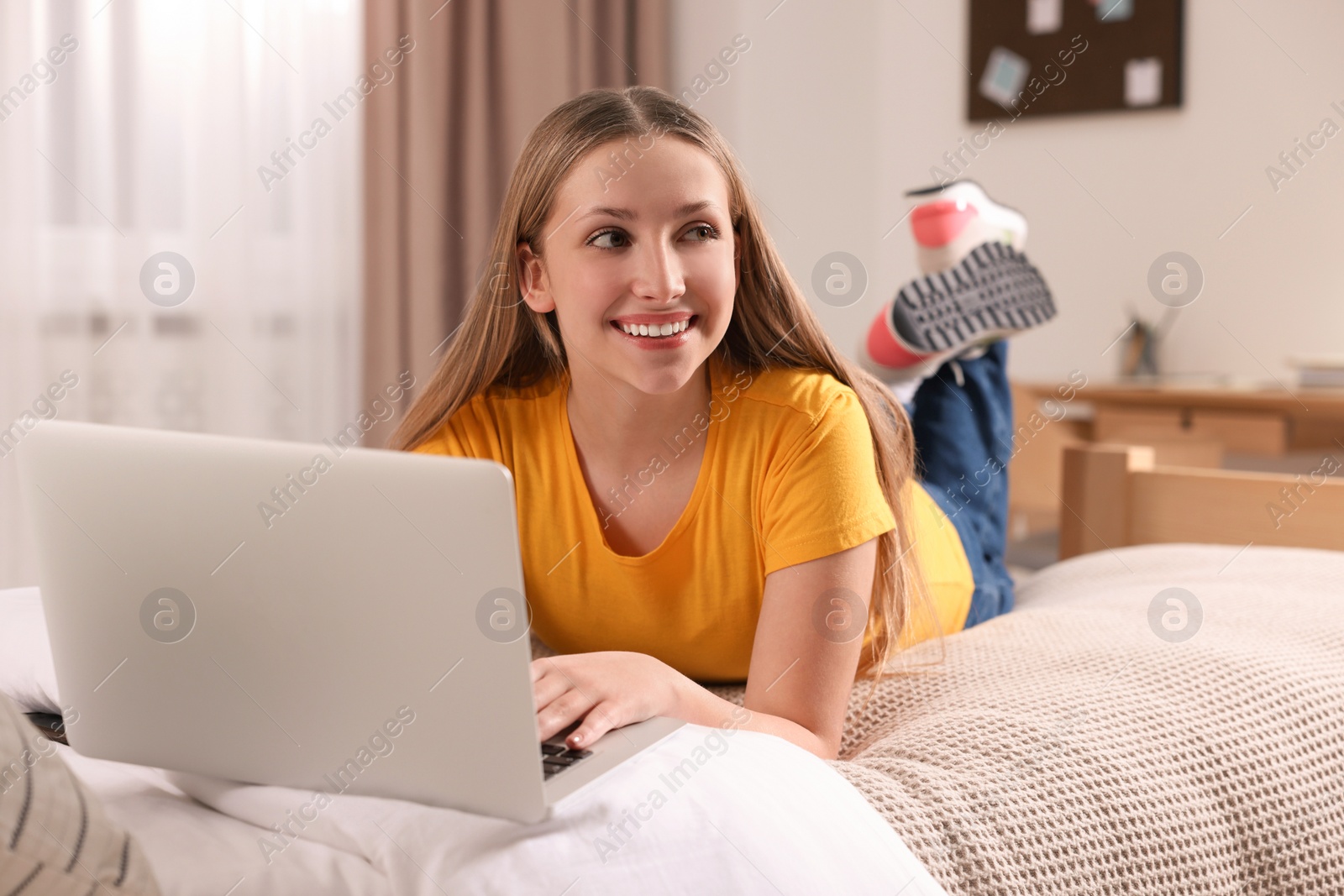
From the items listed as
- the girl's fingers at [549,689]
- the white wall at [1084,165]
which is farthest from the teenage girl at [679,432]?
the white wall at [1084,165]

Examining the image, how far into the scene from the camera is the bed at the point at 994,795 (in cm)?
56

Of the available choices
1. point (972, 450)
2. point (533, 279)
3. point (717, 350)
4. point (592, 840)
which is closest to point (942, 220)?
point (972, 450)

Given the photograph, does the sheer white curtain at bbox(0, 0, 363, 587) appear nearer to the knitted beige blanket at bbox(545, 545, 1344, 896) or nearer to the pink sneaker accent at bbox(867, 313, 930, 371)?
the pink sneaker accent at bbox(867, 313, 930, 371)

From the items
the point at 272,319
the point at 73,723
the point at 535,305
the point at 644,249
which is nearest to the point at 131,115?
the point at 272,319

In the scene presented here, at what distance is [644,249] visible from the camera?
35.1 inches

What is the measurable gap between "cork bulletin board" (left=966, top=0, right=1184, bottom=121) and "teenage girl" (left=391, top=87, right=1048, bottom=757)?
1956 mm

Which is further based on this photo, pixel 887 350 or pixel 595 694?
pixel 887 350

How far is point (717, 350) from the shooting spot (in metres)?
1.04

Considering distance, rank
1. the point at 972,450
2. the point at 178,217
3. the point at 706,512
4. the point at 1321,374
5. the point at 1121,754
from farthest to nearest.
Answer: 1. the point at 178,217
2. the point at 1321,374
3. the point at 972,450
4. the point at 706,512
5. the point at 1121,754

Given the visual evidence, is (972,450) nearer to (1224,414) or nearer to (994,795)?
(994,795)

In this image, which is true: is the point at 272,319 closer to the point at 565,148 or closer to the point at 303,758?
the point at 565,148

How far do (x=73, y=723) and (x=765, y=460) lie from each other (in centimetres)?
55

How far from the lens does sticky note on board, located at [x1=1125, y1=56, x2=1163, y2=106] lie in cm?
262

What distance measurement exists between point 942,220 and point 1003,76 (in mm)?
1563
